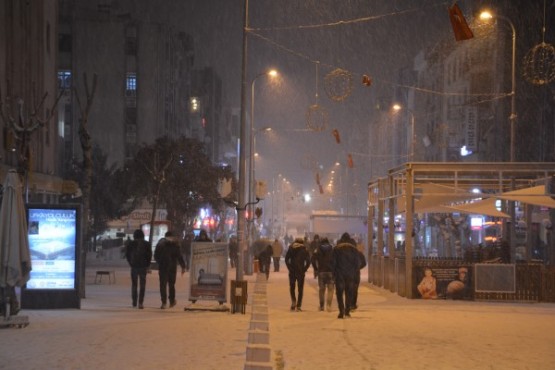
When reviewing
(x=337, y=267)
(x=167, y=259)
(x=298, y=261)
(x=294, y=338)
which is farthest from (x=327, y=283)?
(x=294, y=338)

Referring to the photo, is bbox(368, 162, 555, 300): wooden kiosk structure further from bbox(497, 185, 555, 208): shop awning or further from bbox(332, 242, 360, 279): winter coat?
bbox(332, 242, 360, 279): winter coat

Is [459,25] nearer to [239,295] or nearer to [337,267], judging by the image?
[337,267]

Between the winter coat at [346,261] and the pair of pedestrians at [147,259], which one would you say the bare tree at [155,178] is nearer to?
the pair of pedestrians at [147,259]

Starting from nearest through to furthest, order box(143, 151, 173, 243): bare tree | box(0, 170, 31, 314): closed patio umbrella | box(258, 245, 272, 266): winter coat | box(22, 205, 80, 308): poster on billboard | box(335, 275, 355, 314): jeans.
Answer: box(0, 170, 31, 314): closed patio umbrella
box(335, 275, 355, 314): jeans
box(22, 205, 80, 308): poster on billboard
box(258, 245, 272, 266): winter coat
box(143, 151, 173, 243): bare tree

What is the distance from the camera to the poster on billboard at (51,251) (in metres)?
17.2

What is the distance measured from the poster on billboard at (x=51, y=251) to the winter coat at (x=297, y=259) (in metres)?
4.81

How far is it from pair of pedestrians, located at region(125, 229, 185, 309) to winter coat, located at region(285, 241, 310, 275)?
8.21ft

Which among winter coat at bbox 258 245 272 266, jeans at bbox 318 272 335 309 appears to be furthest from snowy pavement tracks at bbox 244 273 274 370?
winter coat at bbox 258 245 272 266

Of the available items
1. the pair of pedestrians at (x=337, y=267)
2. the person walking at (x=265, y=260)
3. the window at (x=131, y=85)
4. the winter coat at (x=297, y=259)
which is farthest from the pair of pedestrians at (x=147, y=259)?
the window at (x=131, y=85)

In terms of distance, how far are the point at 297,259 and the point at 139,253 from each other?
358 centimetres

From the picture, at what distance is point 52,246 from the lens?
17312mm

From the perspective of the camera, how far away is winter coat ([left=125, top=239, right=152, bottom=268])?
18391 millimetres

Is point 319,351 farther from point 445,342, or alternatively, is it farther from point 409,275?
point 409,275

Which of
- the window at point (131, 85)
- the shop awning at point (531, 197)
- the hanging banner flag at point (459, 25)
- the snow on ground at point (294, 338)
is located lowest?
the snow on ground at point (294, 338)
